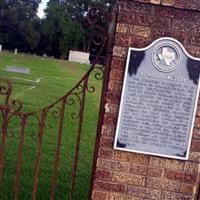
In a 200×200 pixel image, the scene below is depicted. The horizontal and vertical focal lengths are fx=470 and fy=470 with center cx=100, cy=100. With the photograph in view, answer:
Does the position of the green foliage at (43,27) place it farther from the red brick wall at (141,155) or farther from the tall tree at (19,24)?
the red brick wall at (141,155)

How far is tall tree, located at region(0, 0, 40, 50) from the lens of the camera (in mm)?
62094

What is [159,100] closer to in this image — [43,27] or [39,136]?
[39,136]

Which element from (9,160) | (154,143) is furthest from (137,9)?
(9,160)

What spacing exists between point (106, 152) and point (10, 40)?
206ft

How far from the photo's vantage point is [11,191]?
604cm

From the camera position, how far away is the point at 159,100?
13.8ft

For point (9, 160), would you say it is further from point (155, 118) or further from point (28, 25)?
point (28, 25)

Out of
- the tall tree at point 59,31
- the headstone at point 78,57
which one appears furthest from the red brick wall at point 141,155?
the tall tree at point 59,31

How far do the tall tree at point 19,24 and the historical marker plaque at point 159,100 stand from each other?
58.2m

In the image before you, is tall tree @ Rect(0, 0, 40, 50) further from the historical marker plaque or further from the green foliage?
the historical marker plaque

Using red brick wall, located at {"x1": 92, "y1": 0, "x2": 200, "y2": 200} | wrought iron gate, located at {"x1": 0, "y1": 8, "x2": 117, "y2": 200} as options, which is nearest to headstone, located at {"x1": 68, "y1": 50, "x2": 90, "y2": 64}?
wrought iron gate, located at {"x1": 0, "y1": 8, "x2": 117, "y2": 200}

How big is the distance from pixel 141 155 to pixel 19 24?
6053 cm

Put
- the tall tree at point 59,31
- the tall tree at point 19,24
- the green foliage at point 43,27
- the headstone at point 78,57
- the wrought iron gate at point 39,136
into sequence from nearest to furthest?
the wrought iron gate at point 39,136 < the tall tree at point 19,24 < the headstone at point 78,57 < the green foliage at point 43,27 < the tall tree at point 59,31

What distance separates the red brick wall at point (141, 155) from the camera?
13.6ft
